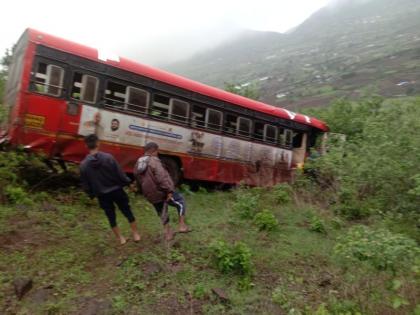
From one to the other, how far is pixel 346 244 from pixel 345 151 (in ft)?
14.2

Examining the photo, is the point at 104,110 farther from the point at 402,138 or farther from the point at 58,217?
the point at 402,138

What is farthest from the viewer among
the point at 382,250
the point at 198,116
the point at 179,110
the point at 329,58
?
the point at 329,58

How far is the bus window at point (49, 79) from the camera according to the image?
29.7 ft

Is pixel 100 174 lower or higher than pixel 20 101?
lower

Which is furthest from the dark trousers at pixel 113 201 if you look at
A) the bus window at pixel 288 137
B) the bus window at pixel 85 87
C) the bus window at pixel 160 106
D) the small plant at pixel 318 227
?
the bus window at pixel 288 137

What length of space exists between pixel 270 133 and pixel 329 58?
9038cm

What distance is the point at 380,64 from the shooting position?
255 feet

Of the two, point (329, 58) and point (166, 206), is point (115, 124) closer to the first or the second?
point (166, 206)

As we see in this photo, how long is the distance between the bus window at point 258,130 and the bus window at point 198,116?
2.05 m

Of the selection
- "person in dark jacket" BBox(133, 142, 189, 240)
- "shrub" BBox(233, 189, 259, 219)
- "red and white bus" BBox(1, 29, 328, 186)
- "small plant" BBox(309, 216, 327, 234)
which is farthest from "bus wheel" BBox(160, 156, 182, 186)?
"person in dark jacket" BBox(133, 142, 189, 240)

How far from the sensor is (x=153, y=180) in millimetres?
6516

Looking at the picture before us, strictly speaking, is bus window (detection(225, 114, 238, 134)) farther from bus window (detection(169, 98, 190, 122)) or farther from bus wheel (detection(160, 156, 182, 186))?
bus wheel (detection(160, 156, 182, 186))

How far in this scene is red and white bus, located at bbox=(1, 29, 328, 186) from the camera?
9.06 m

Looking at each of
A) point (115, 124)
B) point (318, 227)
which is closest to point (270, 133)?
point (115, 124)
